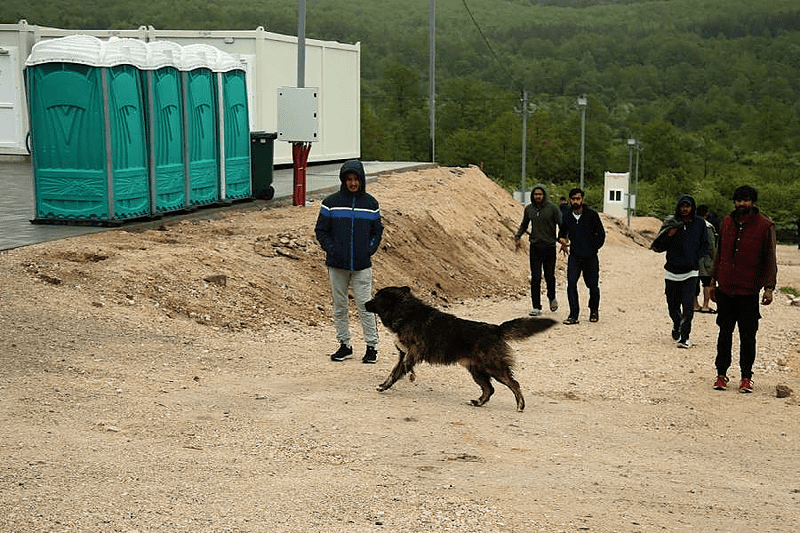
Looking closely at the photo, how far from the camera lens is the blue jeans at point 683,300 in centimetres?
1284

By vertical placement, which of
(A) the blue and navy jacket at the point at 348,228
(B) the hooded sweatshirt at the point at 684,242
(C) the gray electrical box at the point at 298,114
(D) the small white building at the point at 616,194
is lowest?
(D) the small white building at the point at 616,194

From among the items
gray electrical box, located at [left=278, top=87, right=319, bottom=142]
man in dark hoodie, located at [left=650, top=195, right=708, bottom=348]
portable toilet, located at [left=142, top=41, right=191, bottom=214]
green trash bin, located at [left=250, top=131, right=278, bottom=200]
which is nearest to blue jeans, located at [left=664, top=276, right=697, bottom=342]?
man in dark hoodie, located at [left=650, top=195, right=708, bottom=348]

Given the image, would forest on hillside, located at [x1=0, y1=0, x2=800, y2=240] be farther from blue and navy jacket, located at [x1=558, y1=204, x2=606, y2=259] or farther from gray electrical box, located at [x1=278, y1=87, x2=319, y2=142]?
blue and navy jacket, located at [x1=558, y1=204, x2=606, y2=259]

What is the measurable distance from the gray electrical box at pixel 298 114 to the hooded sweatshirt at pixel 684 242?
7500 millimetres

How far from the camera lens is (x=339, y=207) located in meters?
10.4

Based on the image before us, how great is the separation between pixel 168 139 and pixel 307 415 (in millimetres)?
9360

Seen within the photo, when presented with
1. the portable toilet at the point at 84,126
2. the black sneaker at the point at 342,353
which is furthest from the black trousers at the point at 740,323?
the portable toilet at the point at 84,126

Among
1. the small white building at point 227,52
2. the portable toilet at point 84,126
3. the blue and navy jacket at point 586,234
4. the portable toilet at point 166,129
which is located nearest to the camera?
the blue and navy jacket at point 586,234

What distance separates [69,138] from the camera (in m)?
15.0

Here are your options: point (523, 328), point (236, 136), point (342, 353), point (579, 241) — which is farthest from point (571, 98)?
point (523, 328)

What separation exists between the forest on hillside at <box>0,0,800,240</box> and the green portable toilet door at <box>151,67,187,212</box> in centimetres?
7159

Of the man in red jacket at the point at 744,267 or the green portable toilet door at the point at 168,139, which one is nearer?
the man in red jacket at the point at 744,267

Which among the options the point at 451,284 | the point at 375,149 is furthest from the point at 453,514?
the point at 375,149

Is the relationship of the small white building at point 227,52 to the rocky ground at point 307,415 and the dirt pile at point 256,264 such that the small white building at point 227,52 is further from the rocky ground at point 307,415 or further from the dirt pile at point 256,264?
the rocky ground at point 307,415
